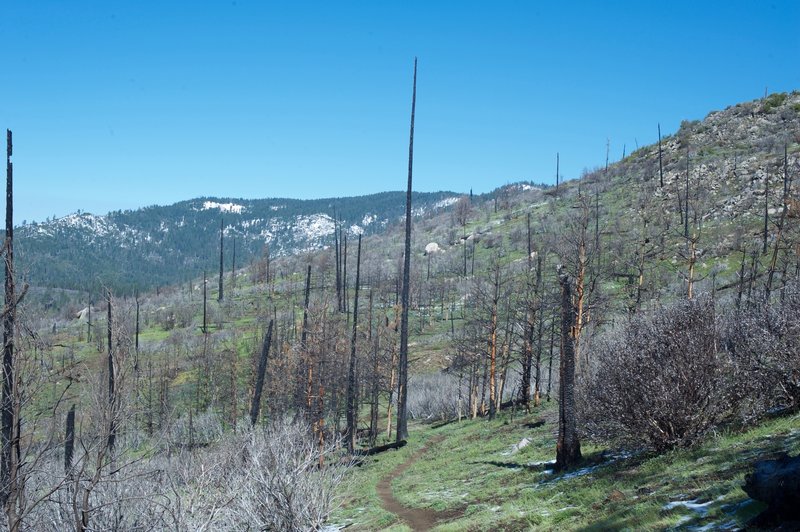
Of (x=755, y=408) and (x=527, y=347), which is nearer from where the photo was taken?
(x=755, y=408)

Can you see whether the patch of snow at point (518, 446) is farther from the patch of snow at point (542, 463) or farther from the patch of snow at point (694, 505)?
the patch of snow at point (694, 505)

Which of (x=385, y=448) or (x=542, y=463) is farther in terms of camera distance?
(x=385, y=448)

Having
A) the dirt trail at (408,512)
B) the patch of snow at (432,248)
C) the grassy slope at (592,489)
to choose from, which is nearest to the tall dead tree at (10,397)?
the grassy slope at (592,489)

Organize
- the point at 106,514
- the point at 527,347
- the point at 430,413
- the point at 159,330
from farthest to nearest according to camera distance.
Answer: the point at 159,330, the point at 430,413, the point at 527,347, the point at 106,514

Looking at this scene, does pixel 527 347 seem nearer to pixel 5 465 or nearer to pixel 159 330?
pixel 5 465

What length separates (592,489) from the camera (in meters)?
12.0

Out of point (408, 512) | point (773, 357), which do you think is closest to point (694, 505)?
point (773, 357)

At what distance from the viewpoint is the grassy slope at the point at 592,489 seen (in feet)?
29.3

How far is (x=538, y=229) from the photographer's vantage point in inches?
3465

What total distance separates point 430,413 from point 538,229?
47298 millimetres

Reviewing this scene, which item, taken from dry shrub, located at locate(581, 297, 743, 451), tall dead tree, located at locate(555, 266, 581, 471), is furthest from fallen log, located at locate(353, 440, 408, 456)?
dry shrub, located at locate(581, 297, 743, 451)

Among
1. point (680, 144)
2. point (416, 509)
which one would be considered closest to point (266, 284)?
point (680, 144)

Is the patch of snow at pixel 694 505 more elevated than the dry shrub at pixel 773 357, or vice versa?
the dry shrub at pixel 773 357

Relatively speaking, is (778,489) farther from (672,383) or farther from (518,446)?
(518,446)
